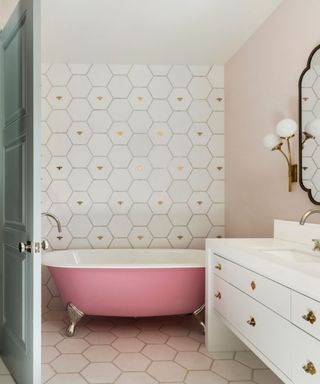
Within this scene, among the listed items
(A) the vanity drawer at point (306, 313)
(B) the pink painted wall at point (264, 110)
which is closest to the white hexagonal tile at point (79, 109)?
(B) the pink painted wall at point (264, 110)

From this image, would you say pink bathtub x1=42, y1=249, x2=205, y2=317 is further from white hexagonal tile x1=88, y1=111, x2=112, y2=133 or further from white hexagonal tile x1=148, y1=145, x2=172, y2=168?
white hexagonal tile x1=88, y1=111, x2=112, y2=133

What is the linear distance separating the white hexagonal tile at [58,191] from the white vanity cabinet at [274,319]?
6.49 ft

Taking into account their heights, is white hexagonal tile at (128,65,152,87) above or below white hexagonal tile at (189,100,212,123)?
above

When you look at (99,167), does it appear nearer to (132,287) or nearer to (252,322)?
(132,287)

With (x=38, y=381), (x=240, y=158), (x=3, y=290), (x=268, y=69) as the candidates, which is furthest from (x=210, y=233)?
(x=38, y=381)

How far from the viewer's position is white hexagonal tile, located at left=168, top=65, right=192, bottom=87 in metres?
4.22

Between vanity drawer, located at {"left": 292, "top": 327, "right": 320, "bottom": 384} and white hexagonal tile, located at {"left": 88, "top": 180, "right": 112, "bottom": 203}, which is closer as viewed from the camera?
vanity drawer, located at {"left": 292, "top": 327, "right": 320, "bottom": 384}

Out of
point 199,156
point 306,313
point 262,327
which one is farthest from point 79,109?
point 306,313

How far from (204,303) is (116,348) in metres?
0.75

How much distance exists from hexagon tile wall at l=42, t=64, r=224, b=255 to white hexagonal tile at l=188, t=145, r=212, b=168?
0.01 m

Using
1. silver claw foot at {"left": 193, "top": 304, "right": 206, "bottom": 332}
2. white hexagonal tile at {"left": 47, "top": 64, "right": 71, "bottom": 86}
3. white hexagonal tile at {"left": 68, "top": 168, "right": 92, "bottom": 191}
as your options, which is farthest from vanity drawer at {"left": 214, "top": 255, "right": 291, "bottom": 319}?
white hexagonal tile at {"left": 47, "top": 64, "right": 71, "bottom": 86}

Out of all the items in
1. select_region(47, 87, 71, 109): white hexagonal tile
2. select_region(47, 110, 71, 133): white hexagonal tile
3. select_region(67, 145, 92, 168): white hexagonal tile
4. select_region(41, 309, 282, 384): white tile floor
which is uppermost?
select_region(47, 87, 71, 109): white hexagonal tile

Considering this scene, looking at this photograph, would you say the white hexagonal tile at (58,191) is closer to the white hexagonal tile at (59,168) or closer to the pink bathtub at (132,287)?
the white hexagonal tile at (59,168)

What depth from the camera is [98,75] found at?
13.7 feet
